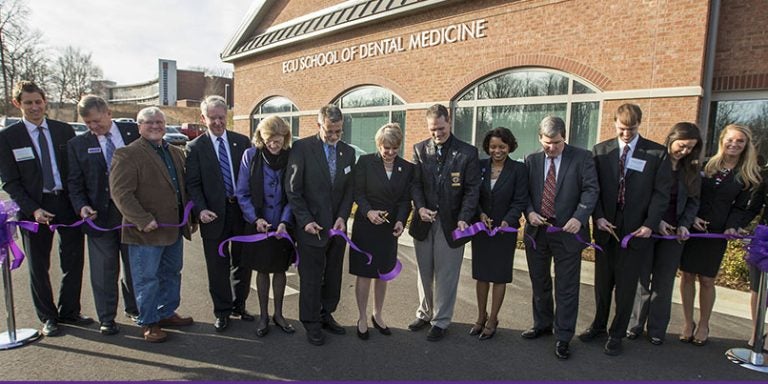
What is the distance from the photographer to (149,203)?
154 inches

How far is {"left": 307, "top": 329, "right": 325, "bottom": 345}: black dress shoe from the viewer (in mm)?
3959

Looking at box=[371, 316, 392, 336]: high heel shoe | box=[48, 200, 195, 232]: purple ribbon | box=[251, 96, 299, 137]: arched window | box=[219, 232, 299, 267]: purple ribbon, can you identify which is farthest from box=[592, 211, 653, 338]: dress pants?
box=[251, 96, 299, 137]: arched window

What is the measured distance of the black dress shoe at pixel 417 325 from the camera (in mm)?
4332

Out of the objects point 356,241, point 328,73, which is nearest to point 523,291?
point 356,241

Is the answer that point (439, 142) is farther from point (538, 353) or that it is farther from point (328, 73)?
point (328, 73)

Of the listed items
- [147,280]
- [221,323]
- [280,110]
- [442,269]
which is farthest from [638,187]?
[280,110]

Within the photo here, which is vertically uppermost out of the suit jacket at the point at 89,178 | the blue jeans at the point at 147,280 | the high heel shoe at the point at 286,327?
the suit jacket at the point at 89,178

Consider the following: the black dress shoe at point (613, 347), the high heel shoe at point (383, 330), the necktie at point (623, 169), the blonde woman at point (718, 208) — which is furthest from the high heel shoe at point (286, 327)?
the blonde woman at point (718, 208)

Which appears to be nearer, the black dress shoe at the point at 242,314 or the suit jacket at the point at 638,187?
the suit jacket at the point at 638,187

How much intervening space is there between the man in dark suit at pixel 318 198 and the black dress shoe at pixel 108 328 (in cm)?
169

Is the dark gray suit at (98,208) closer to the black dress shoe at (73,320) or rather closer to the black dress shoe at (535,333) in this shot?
the black dress shoe at (73,320)

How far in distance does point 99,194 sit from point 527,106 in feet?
27.8

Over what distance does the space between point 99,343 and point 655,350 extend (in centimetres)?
478

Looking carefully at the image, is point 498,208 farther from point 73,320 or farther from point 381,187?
point 73,320
